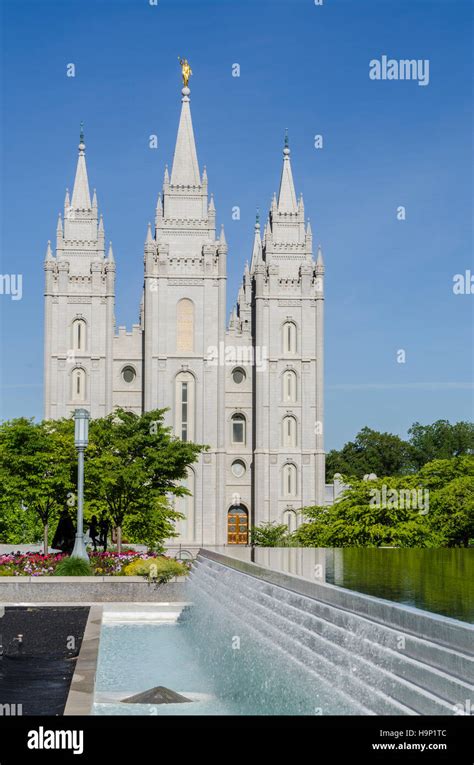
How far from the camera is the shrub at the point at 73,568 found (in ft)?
89.7

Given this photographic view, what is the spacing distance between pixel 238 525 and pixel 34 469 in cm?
3361

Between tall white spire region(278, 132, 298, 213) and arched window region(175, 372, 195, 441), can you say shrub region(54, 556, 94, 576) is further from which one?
tall white spire region(278, 132, 298, 213)

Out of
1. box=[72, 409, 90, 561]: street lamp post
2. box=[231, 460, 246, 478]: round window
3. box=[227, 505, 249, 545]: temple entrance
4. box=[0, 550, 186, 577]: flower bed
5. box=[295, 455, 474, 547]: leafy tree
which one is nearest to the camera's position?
box=[0, 550, 186, 577]: flower bed

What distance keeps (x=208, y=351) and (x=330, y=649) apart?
2181 inches

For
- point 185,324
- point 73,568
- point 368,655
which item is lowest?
Answer: point 368,655

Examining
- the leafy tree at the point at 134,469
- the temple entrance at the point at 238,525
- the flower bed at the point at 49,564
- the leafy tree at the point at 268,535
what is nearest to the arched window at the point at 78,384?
the temple entrance at the point at 238,525

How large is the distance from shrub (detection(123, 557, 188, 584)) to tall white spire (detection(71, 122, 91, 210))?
4564 cm

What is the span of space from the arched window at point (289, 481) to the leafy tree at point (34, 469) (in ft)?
101

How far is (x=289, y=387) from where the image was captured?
68688 mm

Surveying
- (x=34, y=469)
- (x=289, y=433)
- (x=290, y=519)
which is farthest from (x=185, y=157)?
(x=34, y=469)

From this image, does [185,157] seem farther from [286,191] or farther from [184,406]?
[184,406]

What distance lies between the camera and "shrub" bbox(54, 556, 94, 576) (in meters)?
27.3

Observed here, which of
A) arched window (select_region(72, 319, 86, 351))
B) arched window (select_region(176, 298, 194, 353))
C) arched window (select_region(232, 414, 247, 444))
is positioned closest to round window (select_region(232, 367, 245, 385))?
arched window (select_region(232, 414, 247, 444))
